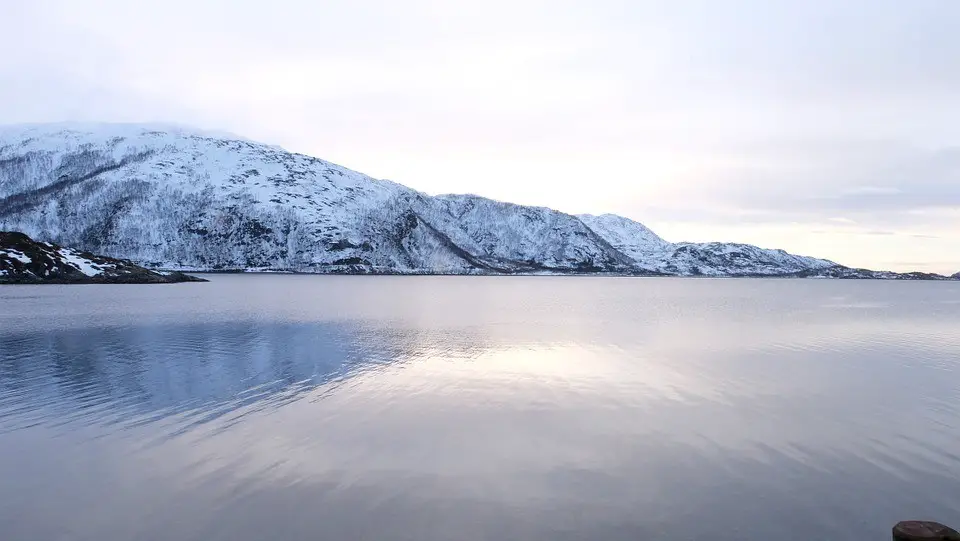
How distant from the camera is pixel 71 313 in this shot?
211ft

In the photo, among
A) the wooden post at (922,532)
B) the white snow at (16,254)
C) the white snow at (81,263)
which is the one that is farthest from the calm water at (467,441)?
the white snow at (81,263)

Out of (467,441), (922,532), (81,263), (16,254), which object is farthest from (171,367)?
(81,263)

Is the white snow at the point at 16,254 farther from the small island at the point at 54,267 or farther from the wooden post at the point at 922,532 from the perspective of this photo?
the wooden post at the point at 922,532

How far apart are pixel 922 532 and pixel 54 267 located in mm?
163160

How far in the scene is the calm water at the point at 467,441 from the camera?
1326cm

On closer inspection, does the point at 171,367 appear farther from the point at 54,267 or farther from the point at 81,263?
the point at 81,263

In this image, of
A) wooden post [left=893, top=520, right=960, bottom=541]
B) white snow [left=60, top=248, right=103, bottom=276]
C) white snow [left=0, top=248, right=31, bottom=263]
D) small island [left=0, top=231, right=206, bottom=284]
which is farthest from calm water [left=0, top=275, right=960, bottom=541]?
white snow [left=60, top=248, right=103, bottom=276]

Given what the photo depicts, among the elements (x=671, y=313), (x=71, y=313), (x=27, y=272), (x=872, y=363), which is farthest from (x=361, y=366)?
(x=27, y=272)

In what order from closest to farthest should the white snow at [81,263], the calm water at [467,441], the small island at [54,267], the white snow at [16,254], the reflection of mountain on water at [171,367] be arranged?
the calm water at [467,441] < the reflection of mountain on water at [171,367] < the small island at [54,267] < the white snow at [16,254] < the white snow at [81,263]

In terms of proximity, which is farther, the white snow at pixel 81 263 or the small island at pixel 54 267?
the white snow at pixel 81 263

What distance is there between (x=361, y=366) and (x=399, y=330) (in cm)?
2026

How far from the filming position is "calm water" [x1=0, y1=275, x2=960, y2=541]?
43.5 feet

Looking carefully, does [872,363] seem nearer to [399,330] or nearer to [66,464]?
[399,330]

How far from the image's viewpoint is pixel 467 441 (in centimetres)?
1948
